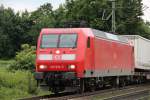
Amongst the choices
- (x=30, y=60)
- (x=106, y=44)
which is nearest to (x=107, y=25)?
(x=30, y=60)

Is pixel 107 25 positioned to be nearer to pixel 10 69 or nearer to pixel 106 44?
pixel 10 69

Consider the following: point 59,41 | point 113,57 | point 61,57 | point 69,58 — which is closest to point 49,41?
point 59,41

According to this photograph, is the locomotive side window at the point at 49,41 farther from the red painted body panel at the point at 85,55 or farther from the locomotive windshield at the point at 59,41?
the red painted body panel at the point at 85,55

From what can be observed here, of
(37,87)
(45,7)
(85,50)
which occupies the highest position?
(45,7)

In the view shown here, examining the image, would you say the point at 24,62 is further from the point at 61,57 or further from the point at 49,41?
the point at 61,57

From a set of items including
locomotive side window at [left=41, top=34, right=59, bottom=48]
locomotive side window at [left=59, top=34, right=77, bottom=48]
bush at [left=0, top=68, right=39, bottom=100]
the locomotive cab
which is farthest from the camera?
locomotive side window at [left=41, top=34, right=59, bottom=48]

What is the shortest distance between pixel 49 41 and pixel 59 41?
18.5 inches

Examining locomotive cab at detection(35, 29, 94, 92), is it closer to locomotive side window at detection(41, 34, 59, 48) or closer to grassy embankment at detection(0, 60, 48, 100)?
locomotive side window at detection(41, 34, 59, 48)

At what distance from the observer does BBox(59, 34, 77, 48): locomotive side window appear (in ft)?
74.3

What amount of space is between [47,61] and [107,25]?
3843 centimetres

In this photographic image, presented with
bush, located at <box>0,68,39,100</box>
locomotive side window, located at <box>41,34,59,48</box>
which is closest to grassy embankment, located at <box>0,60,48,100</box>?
bush, located at <box>0,68,39,100</box>

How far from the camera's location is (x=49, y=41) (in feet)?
75.8

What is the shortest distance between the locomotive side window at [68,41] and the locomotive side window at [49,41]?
0.25m

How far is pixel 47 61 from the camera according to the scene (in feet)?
74.2
